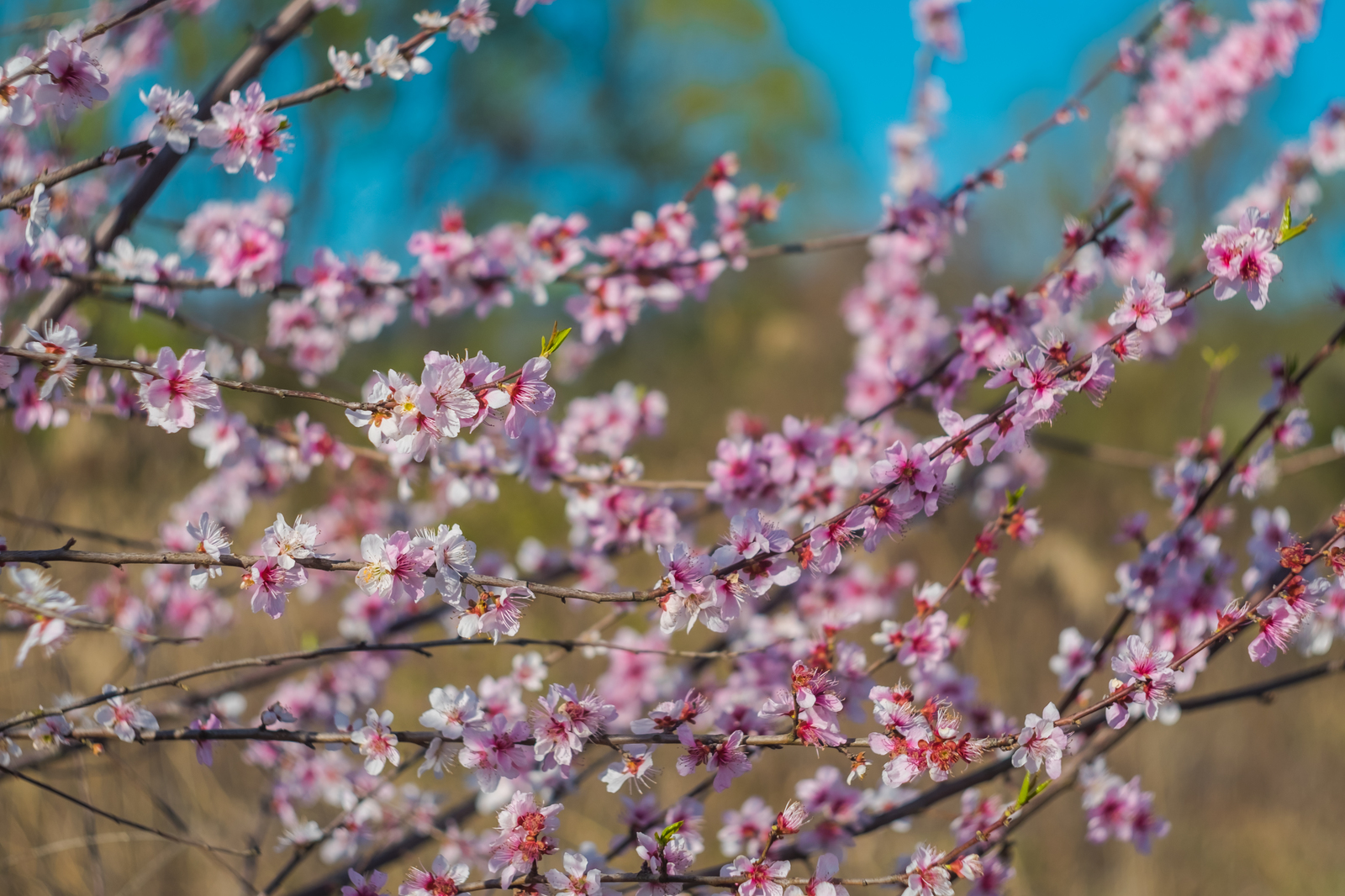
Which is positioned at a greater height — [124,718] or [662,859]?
[124,718]

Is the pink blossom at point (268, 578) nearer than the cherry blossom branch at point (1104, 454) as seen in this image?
Yes

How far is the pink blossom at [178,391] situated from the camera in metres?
1.10

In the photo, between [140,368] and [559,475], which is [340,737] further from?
[559,475]

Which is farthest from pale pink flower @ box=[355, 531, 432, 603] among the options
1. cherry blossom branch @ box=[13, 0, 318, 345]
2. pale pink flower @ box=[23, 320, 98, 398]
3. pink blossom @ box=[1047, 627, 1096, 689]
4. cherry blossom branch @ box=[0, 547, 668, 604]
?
pink blossom @ box=[1047, 627, 1096, 689]

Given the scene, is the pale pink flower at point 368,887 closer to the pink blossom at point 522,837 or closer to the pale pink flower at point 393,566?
the pink blossom at point 522,837

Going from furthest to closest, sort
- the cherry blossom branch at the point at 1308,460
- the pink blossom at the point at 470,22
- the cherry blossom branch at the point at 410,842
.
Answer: the cherry blossom branch at the point at 1308,460, the cherry blossom branch at the point at 410,842, the pink blossom at the point at 470,22

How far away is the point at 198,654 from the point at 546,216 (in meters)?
3.29

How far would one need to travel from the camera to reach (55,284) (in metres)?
1.71

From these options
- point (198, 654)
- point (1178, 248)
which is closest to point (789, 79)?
point (1178, 248)

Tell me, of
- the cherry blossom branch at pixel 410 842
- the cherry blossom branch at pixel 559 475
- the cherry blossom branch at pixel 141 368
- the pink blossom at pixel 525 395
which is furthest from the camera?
the cherry blossom branch at pixel 410 842

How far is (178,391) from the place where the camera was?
1121mm

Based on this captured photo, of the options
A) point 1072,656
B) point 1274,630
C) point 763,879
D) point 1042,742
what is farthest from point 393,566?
point 1072,656

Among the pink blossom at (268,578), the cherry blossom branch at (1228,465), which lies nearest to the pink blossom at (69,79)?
the pink blossom at (268,578)

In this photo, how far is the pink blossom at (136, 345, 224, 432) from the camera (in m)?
1.10
